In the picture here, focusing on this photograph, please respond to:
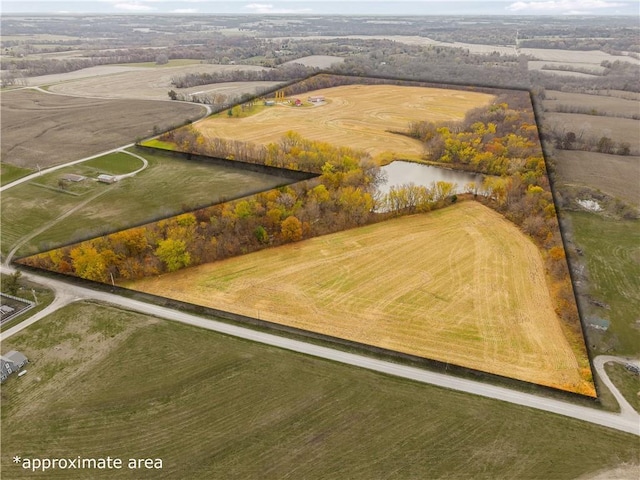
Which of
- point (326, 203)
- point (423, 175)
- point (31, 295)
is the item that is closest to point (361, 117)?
point (423, 175)

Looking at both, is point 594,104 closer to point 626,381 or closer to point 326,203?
point 326,203

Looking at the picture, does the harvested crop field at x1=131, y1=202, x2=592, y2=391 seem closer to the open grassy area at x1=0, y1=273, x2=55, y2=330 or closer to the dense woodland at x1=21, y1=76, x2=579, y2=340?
the dense woodland at x1=21, y1=76, x2=579, y2=340

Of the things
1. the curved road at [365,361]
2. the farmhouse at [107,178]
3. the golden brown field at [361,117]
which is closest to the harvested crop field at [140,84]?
the golden brown field at [361,117]

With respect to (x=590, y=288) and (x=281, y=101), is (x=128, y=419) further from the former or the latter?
(x=281, y=101)

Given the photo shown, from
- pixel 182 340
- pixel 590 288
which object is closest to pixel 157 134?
pixel 182 340

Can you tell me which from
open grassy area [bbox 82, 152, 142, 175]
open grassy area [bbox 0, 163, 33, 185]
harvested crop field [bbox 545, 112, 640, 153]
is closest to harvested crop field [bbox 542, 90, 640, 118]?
harvested crop field [bbox 545, 112, 640, 153]

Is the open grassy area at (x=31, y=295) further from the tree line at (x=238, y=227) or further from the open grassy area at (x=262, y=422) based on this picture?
the open grassy area at (x=262, y=422)
